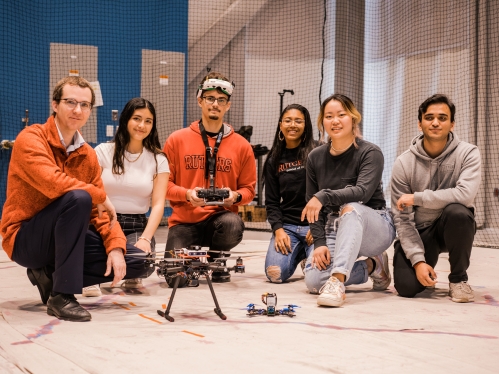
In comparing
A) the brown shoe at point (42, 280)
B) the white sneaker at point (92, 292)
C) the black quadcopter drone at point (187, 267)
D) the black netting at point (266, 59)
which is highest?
the black netting at point (266, 59)

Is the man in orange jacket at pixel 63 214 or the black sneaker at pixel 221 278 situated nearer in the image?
the man in orange jacket at pixel 63 214

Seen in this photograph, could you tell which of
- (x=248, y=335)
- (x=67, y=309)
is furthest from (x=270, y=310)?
(x=67, y=309)

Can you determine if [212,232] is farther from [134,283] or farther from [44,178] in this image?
[44,178]

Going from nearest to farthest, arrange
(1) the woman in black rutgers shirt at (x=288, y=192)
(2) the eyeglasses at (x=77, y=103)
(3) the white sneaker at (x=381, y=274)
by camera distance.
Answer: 1. (2) the eyeglasses at (x=77, y=103)
2. (3) the white sneaker at (x=381, y=274)
3. (1) the woman in black rutgers shirt at (x=288, y=192)

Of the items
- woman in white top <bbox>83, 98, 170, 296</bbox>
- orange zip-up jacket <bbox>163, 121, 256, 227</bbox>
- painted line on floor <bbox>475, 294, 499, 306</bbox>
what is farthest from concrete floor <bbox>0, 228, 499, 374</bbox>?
orange zip-up jacket <bbox>163, 121, 256, 227</bbox>

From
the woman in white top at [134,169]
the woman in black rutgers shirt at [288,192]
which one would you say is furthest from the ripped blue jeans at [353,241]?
the woman in white top at [134,169]

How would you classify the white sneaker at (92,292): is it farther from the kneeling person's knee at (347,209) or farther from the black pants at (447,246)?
the black pants at (447,246)

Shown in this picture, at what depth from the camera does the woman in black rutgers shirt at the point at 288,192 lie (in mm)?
3082

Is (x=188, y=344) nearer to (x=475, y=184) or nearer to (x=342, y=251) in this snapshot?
(x=342, y=251)

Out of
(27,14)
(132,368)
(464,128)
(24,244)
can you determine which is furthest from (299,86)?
(132,368)

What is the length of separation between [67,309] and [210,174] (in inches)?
49.1

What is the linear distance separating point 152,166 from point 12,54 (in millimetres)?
4319

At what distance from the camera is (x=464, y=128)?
688cm

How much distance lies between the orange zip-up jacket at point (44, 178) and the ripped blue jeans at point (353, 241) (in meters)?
0.95
